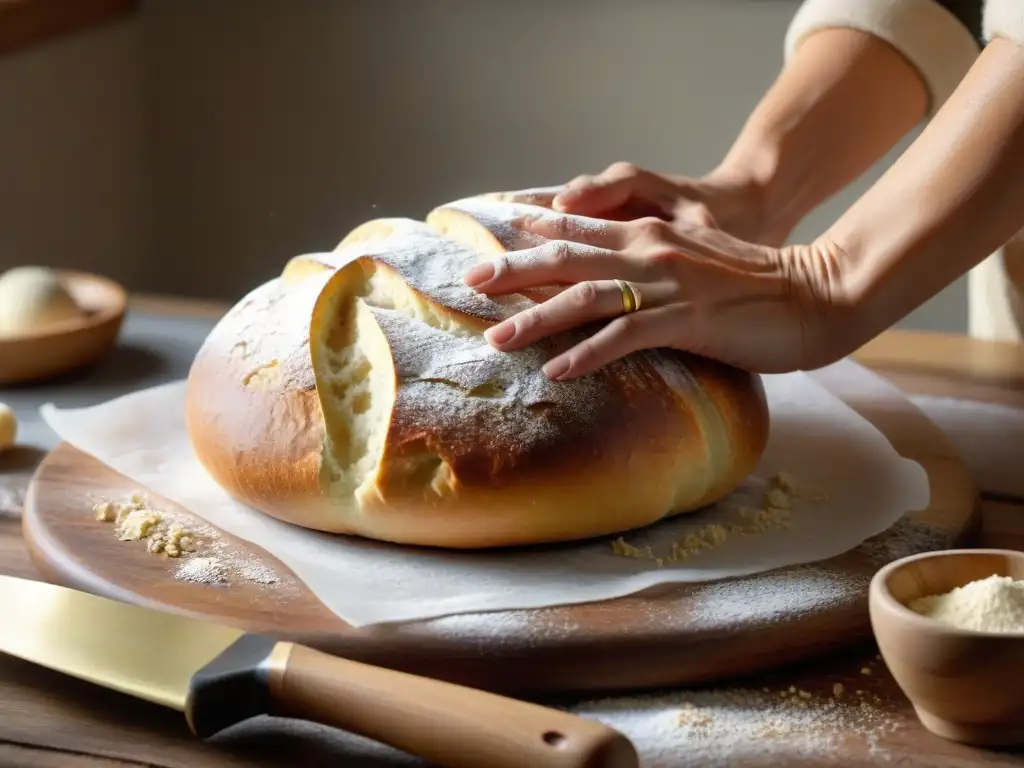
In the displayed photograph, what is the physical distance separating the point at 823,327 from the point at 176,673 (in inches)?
25.0

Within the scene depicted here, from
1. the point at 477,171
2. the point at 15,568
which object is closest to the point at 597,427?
the point at 15,568

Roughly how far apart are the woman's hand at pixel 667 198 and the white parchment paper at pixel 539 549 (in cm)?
22

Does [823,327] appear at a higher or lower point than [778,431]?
higher

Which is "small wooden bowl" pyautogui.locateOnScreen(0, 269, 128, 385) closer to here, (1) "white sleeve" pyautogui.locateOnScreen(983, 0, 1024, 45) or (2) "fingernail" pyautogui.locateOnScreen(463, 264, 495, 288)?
(2) "fingernail" pyautogui.locateOnScreen(463, 264, 495, 288)

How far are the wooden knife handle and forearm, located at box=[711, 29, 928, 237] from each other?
34.2 inches

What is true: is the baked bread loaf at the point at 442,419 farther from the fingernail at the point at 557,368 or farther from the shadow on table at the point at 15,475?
the shadow on table at the point at 15,475

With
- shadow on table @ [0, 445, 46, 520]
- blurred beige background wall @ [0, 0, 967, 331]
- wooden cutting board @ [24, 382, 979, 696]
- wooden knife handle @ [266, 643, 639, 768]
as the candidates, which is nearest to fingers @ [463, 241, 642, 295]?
wooden cutting board @ [24, 382, 979, 696]

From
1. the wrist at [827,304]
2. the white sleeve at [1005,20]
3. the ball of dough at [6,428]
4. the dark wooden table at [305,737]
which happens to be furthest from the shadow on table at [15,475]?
the white sleeve at [1005,20]

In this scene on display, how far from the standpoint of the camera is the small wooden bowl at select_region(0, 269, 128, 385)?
4.73ft

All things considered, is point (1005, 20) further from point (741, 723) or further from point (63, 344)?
point (63, 344)

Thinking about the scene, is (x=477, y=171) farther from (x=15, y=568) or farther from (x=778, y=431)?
(x=15, y=568)

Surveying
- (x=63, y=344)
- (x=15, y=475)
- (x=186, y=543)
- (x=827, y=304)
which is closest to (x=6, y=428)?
(x=15, y=475)

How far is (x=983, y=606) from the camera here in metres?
0.72

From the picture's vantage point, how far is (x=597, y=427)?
95 cm
